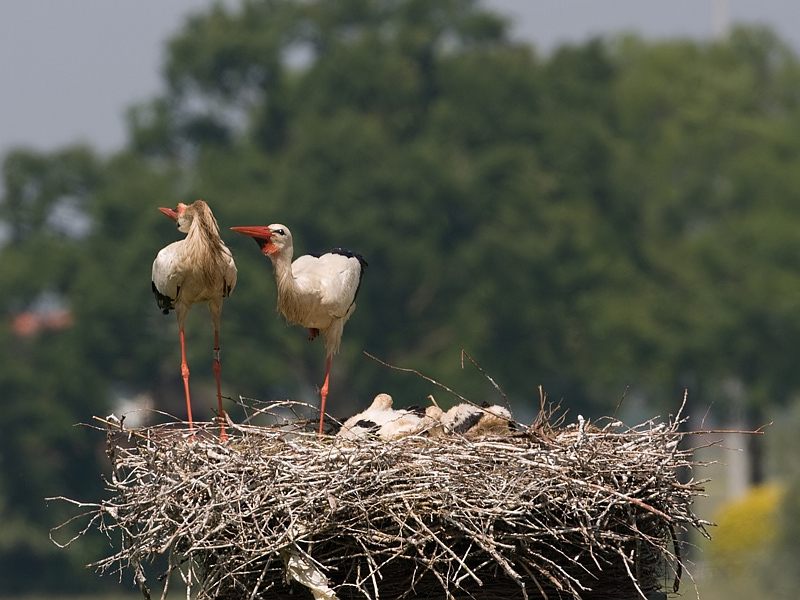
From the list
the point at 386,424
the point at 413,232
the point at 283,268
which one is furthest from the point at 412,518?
the point at 413,232

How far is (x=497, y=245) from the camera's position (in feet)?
133

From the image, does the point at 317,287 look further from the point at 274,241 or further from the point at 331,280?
the point at 274,241

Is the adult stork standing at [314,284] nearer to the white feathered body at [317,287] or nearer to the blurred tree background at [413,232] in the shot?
the white feathered body at [317,287]

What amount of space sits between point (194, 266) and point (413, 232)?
3247 centimetres

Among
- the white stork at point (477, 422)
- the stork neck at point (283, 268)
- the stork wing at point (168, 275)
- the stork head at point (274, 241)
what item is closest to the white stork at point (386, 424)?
the white stork at point (477, 422)

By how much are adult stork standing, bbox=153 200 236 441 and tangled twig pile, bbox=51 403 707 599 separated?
→ 5.03 ft

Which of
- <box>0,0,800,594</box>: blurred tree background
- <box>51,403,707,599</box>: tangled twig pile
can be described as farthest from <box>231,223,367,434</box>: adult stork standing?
<box>0,0,800,594</box>: blurred tree background

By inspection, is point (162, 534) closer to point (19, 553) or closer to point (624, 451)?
point (624, 451)

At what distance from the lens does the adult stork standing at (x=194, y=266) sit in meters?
8.92

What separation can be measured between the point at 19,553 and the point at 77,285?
22.1 feet

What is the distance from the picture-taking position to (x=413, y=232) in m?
41.3

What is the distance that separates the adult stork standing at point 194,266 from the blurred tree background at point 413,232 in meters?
27.5

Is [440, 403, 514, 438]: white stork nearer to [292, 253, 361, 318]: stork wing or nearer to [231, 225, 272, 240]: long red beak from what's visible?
[292, 253, 361, 318]: stork wing

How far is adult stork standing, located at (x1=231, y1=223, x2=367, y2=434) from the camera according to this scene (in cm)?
912
